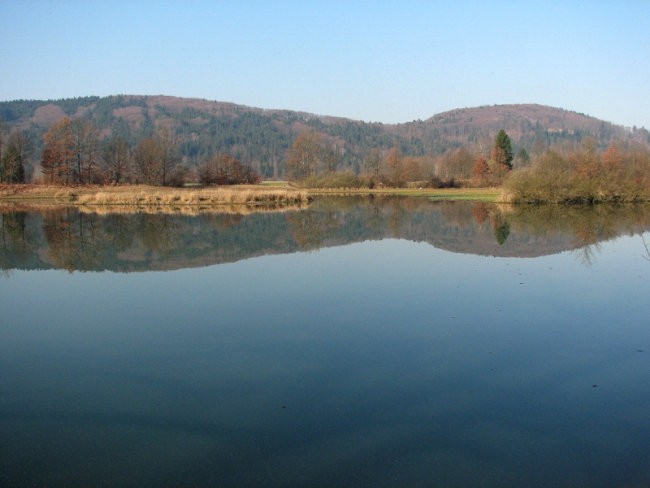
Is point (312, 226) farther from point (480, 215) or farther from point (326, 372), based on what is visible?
point (326, 372)

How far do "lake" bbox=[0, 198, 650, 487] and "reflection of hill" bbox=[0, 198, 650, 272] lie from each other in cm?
96

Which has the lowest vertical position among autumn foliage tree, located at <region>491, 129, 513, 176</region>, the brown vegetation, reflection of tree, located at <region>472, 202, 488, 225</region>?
reflection of tree, located at <region>472, 202, 488, 225</region>

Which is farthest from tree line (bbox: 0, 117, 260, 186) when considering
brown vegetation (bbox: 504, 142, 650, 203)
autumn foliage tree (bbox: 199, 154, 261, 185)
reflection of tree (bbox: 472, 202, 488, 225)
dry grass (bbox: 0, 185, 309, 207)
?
brown vegetation (bbox: 504, 142, 650, 203)

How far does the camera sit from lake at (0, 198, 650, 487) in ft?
15.9

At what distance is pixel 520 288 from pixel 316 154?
60698mm

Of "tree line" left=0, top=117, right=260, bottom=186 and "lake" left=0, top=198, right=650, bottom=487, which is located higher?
"tree line" left=0, top=117, right=260, bottom=186

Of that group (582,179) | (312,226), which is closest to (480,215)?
(312,226)

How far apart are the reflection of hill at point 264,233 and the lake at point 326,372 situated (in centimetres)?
96

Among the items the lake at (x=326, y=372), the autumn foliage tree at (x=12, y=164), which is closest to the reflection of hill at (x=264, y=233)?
the lake at (x=326, y=372)

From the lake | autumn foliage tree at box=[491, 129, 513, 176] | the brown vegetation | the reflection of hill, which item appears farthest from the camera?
autumn foliage tree at box=[491, 129, 513, 176]

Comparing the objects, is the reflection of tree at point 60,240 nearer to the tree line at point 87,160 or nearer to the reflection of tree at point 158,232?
the reflection of tree at point 158,232

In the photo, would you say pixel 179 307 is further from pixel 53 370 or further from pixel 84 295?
pixel 53 370

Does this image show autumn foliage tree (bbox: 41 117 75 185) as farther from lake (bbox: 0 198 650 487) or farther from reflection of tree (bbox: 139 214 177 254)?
lake (bbox: 0 198 650 487)

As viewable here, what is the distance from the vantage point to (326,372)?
22.6 feet
